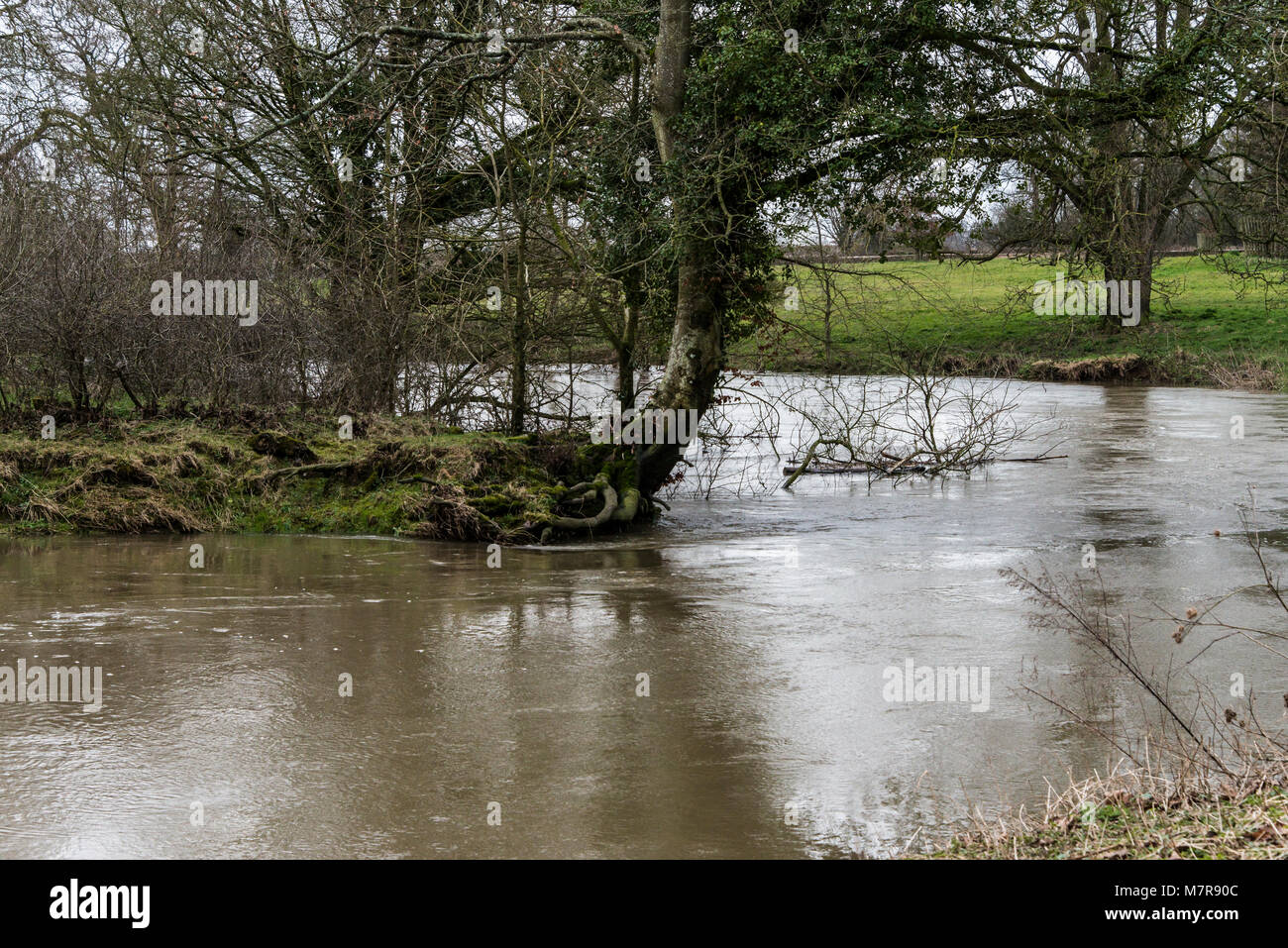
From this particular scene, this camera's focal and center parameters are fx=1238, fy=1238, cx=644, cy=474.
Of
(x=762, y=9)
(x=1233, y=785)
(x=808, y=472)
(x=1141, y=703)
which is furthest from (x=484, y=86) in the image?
(x=1233, y=785)

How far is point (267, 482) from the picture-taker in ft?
50.4

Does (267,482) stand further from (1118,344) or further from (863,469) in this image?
(1118,344)

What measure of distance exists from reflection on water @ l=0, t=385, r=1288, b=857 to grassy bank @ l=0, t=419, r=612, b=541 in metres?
0.56

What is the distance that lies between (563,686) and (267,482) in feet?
26.0

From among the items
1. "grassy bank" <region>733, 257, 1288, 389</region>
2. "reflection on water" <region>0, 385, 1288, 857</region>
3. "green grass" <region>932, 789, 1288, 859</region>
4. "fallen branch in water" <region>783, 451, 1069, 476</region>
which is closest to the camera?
"green grass" <region>932, 789, 1288, 859</region>

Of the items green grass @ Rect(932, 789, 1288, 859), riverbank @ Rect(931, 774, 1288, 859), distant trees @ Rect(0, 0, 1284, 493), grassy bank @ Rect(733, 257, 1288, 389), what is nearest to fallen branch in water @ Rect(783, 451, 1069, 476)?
distant trees @ Rect(0, 0, 1284, 493)

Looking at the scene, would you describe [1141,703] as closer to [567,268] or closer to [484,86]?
[567,268]

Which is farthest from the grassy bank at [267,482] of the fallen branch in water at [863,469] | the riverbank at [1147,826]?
the riverbank at [1147,826]

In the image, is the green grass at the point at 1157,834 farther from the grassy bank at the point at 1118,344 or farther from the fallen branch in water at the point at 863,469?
the grassy bank at the point at 1118,344

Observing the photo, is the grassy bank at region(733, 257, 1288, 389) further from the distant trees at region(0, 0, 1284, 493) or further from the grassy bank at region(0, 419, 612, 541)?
the grassy bank at region(0, 419, 612, 541)

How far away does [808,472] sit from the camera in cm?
2133

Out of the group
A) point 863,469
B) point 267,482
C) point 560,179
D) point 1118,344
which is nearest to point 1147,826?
point 267,482

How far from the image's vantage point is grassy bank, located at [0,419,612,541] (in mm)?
14453

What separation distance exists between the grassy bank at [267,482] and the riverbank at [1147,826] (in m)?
9.79
